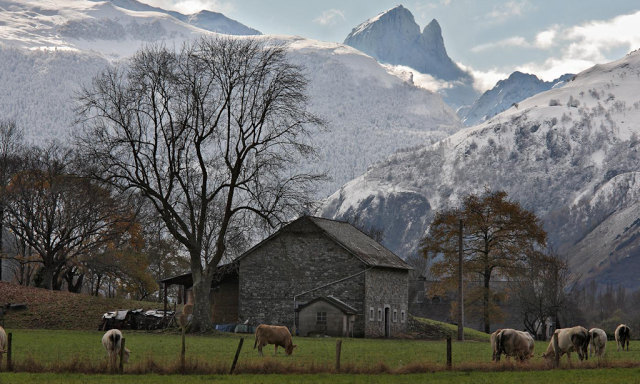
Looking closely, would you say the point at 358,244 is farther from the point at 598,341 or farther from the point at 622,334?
the point at 598,341

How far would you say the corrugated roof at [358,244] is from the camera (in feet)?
193

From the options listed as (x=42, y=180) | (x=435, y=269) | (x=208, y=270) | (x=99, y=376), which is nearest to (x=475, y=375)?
(x=99, y=376)

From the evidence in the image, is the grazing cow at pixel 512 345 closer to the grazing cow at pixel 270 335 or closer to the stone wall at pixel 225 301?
the grazing cow at pixel 270 335

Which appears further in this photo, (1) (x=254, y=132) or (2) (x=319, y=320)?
(2) (x=319, y=320)

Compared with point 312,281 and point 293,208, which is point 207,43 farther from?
point 312,281

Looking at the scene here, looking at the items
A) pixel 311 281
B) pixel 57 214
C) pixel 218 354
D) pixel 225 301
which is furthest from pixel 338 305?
pixel 57 214

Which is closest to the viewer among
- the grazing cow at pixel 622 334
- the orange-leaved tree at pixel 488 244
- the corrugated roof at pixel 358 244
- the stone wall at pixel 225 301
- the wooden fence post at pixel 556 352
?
the wooden fence post at pixel 556 352

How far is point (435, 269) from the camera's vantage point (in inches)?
2677

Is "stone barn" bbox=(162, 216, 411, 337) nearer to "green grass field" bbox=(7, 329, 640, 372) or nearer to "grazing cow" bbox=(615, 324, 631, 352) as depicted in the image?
"green grass field" bbox=(7, 329, 640, 372)

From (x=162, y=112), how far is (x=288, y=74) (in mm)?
7990

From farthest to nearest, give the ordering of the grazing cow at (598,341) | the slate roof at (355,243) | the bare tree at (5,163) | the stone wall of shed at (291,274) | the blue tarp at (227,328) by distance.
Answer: the bare tree at (5,163), the slate roof at (355,243), the blue tarp at (227,328), the stone wall of shed at (291,274), the grazing cow at (598,341)

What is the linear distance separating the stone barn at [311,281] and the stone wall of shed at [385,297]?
69 millimetres

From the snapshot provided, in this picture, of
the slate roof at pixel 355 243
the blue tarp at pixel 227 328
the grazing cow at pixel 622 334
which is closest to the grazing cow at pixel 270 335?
the grazing cow at pixel 622 334

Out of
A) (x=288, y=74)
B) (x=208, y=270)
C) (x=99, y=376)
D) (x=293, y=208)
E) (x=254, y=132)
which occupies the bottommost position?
(x=99, y=376)
